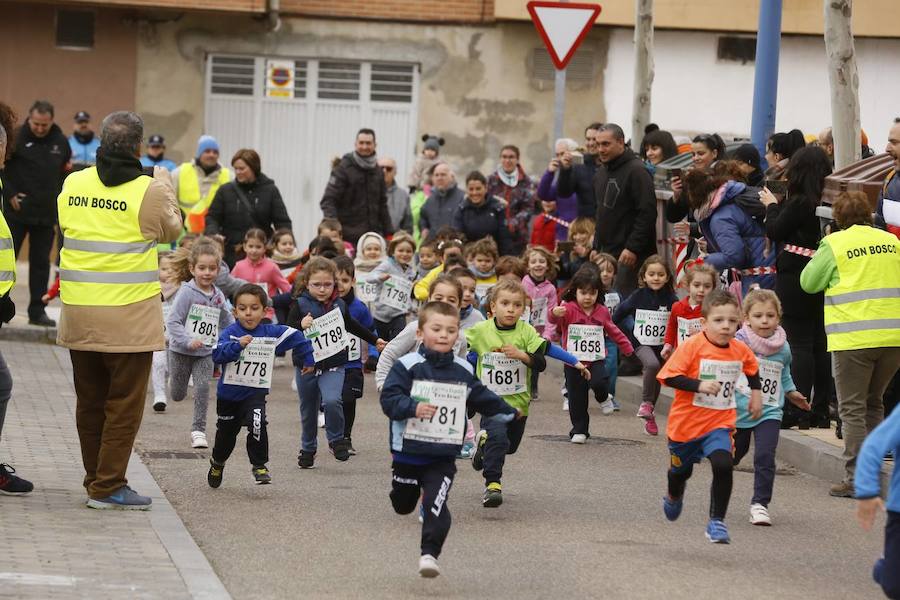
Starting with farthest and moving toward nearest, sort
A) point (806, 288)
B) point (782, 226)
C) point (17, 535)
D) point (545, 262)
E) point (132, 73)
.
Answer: point (132, 73) → point (545, 262) → point (782, 226) → point (806, 288) → point (17, 535)

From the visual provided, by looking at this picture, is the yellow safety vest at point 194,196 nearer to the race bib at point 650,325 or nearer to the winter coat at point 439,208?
the winter coat at point 439,208

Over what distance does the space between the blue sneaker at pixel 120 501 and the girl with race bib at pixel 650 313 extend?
5.43 m

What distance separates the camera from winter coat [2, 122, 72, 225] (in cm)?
1847

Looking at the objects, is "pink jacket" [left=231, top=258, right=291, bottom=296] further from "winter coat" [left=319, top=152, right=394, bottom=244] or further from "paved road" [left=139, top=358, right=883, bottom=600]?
"paved road" [left=139, top=358, right=883, bottom=600]

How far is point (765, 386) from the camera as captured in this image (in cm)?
1042

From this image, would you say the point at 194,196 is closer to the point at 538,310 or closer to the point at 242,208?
the point at 242,208

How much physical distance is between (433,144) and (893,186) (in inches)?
518

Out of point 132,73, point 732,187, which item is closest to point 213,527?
point 732,187

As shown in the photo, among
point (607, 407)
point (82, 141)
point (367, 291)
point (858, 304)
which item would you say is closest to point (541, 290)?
point (607, 407)

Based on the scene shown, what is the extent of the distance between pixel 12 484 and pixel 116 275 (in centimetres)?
130

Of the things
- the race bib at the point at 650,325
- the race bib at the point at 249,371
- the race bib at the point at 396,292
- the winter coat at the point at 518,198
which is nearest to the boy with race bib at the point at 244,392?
the race bib at the point at 249,371

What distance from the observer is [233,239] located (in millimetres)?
18500

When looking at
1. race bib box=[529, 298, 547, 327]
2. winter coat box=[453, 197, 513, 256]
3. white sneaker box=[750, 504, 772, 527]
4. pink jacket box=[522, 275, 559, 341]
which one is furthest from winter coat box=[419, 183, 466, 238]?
white sneaker box=[750, 504, 772, 527]

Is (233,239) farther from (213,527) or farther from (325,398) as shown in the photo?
(213,527)
